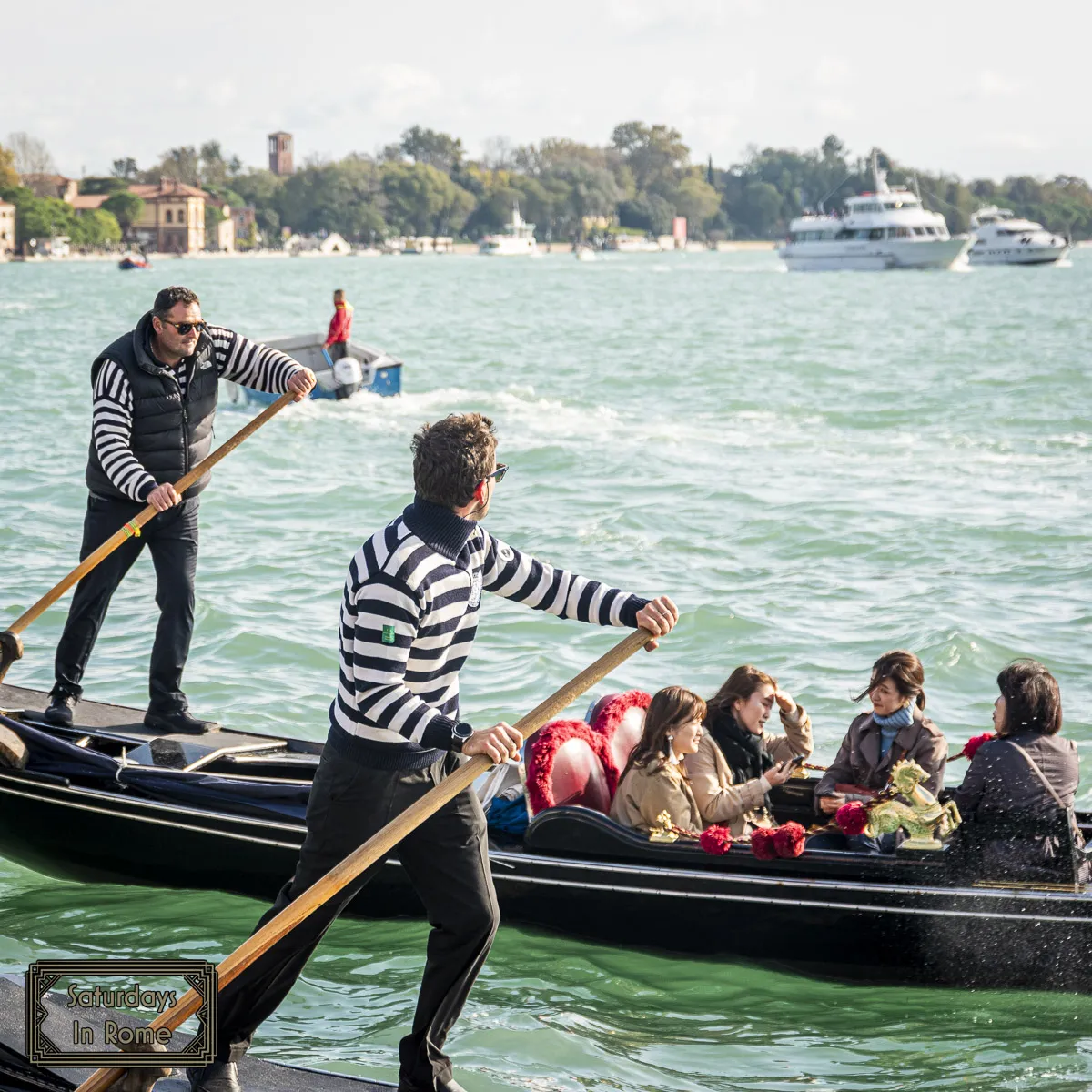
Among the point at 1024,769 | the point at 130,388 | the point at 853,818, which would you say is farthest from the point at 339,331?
the point at 1024,769

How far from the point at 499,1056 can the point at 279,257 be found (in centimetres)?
11809

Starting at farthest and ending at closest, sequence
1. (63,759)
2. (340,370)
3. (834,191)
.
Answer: (834,191), (340,370), (63,759)

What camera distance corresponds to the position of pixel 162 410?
5.05 m

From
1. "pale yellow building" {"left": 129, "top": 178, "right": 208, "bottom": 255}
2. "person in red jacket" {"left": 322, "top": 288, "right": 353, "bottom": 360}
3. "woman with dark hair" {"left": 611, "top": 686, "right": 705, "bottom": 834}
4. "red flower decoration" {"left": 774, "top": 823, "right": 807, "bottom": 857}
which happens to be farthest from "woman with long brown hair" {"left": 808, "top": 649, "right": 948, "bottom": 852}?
"pale yellow building" {"left": 129, "top": 178, "right": 208, "bottom": 255}

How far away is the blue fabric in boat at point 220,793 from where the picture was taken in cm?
485

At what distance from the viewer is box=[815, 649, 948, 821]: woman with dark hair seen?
4.73 metres

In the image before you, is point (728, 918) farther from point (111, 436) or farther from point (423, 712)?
point (111, 436)

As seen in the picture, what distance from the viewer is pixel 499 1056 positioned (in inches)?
168

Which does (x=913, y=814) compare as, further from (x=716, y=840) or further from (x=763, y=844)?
(x=716, y=840)

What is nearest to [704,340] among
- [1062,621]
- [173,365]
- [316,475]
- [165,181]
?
[316,475]

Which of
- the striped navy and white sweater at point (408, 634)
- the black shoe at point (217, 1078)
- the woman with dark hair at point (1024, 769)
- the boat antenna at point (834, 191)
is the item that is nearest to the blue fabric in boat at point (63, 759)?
the black shoe at point (217, 1078)

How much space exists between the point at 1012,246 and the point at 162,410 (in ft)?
253

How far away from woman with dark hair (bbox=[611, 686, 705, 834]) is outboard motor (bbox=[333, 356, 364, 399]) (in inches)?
529

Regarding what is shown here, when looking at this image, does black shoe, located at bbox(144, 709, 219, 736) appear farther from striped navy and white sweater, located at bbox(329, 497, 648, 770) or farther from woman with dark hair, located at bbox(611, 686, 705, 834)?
striped navy and white sweater, located at bbox(329, 497, 648, 770)
